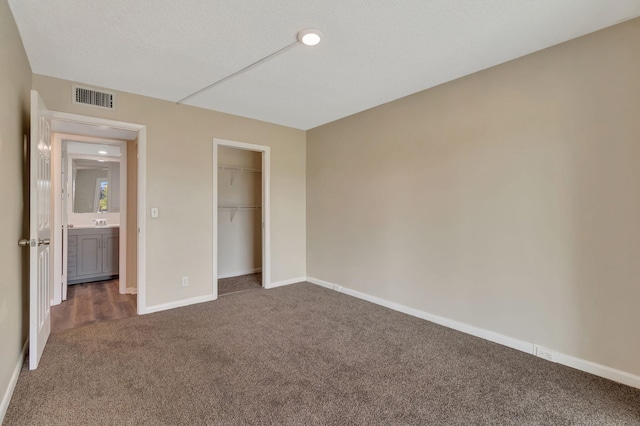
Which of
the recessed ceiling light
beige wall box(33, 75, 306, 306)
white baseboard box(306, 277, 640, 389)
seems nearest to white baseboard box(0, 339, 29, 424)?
beige wall box(33, 75, 306, 306)

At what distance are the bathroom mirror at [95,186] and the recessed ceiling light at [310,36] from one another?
492 centimetres

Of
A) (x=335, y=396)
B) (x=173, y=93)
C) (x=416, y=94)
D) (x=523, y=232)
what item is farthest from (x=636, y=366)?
(x=173, y=93)

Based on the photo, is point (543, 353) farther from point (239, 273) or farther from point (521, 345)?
point (239, 273)

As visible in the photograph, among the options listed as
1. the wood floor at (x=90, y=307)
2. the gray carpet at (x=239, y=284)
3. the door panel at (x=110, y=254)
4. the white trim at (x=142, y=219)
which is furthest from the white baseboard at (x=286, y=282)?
the door panel at (x=110, y=254)

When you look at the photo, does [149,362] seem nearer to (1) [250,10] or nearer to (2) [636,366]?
(1) [250,10]

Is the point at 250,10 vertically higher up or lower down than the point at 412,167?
higher up

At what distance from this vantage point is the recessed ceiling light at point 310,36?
221 cm

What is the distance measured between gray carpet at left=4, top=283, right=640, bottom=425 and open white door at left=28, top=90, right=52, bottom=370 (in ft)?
0.77

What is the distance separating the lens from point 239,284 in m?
4.85

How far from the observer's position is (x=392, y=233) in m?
3.71

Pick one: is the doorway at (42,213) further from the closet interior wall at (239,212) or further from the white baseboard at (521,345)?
the white baseboard at (521,345)

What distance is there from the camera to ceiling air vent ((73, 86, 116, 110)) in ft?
10.2

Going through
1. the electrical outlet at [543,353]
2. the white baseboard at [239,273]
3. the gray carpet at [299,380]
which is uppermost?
the white baseboard at [239,273]

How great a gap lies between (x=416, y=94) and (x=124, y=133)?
3.67 metres
